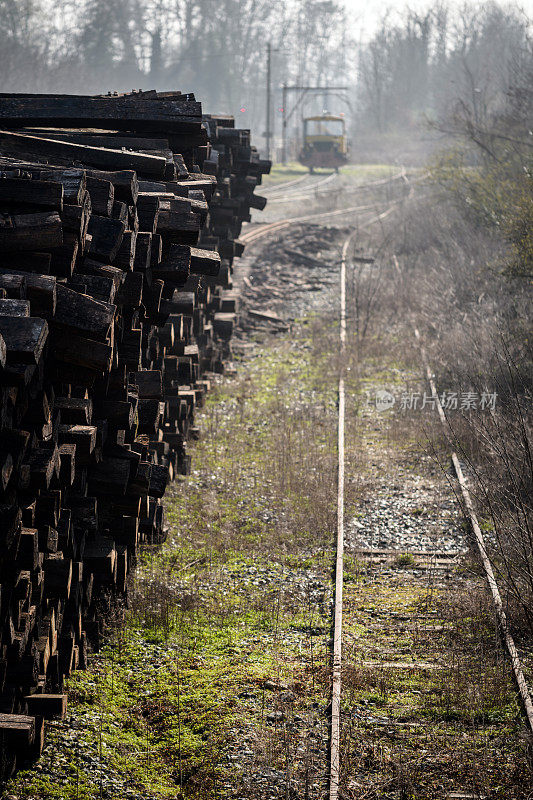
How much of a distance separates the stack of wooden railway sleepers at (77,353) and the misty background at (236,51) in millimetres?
51681

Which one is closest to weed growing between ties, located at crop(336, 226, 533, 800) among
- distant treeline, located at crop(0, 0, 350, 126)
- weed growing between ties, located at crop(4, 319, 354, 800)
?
weed growing between ties, located at crop(4, 319, 354, 800)

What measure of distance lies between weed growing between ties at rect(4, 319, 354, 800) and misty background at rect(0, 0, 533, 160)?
50.8 metres

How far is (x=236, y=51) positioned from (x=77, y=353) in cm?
8613

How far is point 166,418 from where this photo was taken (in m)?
9.38

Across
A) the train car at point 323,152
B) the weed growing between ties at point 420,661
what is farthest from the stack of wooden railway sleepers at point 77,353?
the train car at point 323,152

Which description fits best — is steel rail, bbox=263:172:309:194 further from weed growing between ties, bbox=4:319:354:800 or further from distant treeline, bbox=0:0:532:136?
weed growing between ties, bbox=4:319:354:800

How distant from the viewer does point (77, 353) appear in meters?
4.57

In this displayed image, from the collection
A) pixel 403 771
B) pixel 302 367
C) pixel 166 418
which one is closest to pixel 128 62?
pixel 302 367

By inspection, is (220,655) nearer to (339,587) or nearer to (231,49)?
(339,587)

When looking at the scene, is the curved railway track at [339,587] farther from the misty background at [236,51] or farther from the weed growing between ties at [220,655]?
the misty background at [236,51]

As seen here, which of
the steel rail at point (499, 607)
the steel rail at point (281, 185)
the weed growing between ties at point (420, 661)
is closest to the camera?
the weed growing between ties at point (420, 661)

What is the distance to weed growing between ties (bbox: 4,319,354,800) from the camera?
5062 millimetres

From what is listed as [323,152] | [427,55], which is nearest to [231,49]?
[427,55]

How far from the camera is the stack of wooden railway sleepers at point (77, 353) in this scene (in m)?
4.46
